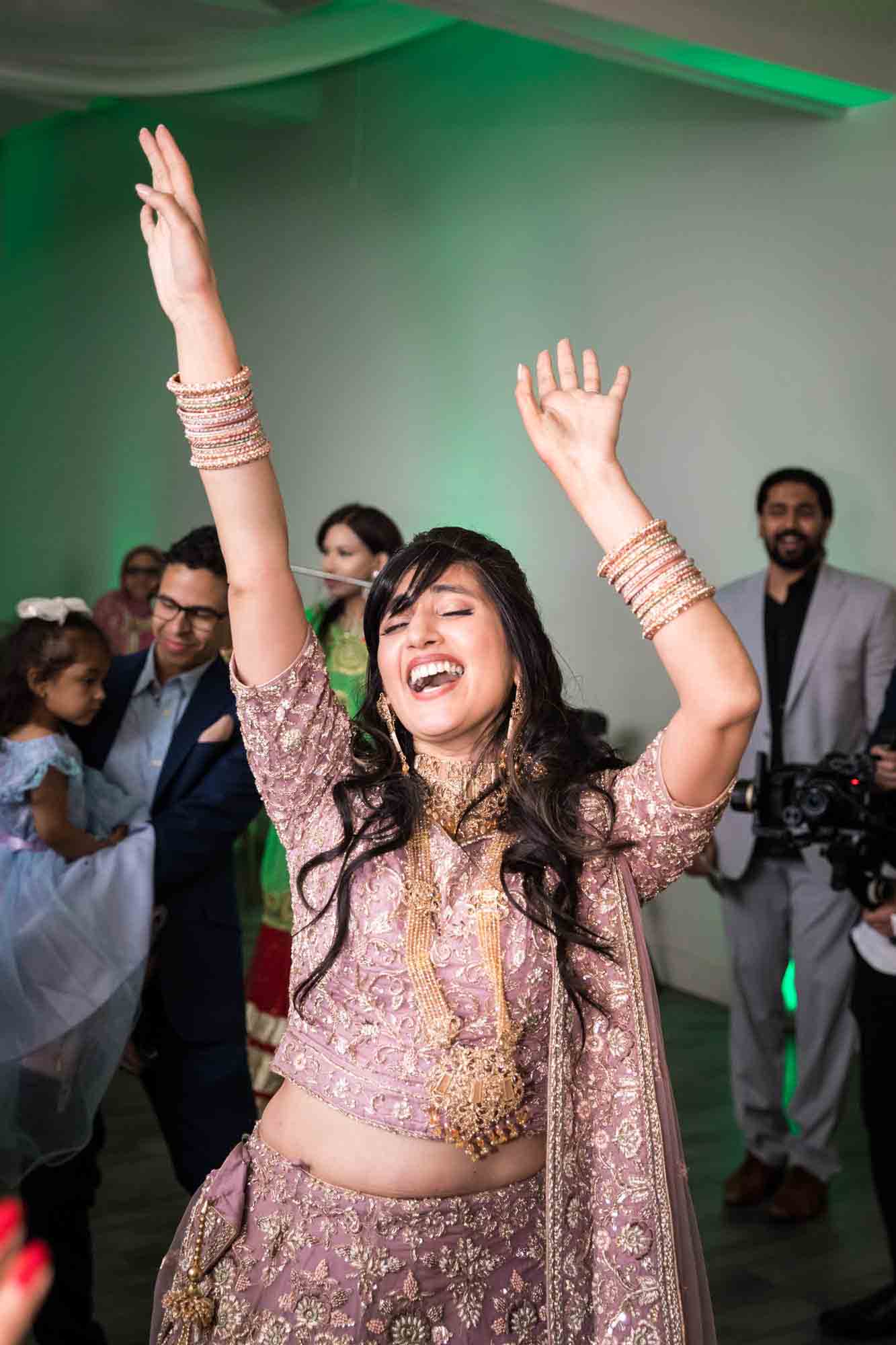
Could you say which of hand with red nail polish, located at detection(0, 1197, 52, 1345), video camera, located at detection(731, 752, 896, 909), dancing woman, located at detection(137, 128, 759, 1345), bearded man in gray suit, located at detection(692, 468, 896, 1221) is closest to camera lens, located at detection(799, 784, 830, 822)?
video camera, located at detection(731, 752, 896, 909)

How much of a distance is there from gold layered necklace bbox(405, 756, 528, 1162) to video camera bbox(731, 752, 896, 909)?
1.30 m

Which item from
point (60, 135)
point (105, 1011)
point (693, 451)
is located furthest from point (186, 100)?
point (105, 1011)

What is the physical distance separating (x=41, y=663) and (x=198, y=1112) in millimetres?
837

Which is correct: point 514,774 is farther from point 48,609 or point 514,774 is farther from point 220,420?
point 48,609

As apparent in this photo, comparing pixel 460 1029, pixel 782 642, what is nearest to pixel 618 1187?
pixel 460 1029

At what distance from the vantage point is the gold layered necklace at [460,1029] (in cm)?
139

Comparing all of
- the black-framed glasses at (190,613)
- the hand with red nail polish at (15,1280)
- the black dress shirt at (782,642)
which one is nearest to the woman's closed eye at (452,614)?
the hand with red nail polish at (15,1280)

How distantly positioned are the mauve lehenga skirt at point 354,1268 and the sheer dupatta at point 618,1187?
62 millimetres

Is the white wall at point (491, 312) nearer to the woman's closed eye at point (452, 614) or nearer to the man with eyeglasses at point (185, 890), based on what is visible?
the man with eyeglasses at point (185, 890)

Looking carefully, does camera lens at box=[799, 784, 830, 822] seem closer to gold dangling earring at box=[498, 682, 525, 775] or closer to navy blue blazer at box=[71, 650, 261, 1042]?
navy blue blazer at box=[71, 650, 261, 1042]

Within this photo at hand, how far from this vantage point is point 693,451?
5.18m

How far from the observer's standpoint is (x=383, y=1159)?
1417 mm

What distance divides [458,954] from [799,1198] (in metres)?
2.31

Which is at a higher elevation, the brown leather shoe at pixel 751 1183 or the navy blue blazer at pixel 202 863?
the navy blue blazer at pixel 202 863
